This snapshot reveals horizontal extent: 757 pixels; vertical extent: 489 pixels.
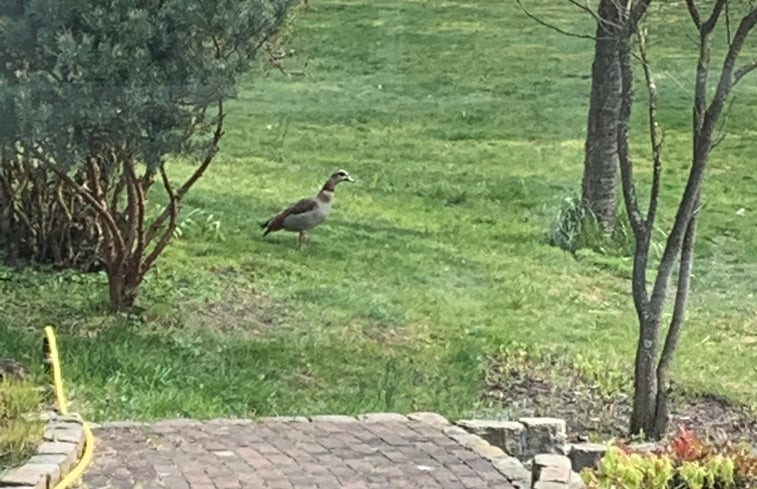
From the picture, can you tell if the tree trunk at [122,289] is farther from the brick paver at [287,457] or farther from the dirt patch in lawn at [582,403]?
the brick paver at [287,457]

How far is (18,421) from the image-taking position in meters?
4.00

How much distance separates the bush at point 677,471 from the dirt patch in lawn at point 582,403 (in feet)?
6.24

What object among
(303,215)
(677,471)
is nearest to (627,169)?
(677,471)

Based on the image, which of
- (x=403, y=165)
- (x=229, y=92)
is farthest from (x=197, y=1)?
(x=403, y=165)

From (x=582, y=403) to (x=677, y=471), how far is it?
8.19 ft

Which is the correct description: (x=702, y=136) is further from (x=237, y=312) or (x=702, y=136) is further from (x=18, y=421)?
(x=18, y=421)

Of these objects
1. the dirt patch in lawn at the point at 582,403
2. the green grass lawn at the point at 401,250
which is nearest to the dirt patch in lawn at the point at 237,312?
the green grass lawn at the point at 401,250

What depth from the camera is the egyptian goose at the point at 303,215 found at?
304 inches

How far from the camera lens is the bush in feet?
10.8

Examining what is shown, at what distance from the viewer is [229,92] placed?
19.0ft

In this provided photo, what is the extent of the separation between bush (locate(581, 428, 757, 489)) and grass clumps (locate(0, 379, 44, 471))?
4.89 feet

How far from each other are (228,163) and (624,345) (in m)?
3.38

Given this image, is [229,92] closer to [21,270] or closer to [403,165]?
[21,270]

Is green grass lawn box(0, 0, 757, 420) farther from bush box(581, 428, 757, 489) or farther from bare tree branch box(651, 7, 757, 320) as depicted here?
bush box(581, 428, 757, 489)
